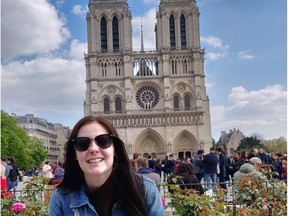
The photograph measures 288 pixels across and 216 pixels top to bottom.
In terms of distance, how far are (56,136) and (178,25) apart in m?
49.7

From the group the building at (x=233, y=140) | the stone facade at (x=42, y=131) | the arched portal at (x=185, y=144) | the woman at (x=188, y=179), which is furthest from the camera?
the stone facade at (x=42, y=131)

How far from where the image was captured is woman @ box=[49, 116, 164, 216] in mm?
2334

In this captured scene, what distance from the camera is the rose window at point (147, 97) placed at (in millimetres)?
46031

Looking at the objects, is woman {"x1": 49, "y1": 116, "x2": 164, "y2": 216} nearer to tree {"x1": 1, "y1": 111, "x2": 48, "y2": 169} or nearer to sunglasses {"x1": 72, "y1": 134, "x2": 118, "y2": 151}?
sunglasses {"x1": 72, "y1": 134, "x2": 118, "y2": 151}

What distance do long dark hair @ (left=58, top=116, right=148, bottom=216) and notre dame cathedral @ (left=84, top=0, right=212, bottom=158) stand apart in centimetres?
4150

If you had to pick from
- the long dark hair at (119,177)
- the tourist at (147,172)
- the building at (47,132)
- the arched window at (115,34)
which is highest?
the arched window at (115,34)

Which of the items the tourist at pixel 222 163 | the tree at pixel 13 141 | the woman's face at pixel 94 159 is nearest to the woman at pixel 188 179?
the woman's face at pixel 94 159

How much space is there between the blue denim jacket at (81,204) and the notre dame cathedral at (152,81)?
1636 inches

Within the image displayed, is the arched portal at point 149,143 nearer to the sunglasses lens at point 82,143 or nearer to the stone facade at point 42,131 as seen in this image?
the stone facade at point 42,131

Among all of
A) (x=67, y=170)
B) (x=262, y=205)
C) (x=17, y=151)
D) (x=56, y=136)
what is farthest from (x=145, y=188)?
(x=56, y=136)

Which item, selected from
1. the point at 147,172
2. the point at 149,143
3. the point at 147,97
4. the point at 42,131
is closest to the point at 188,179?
the point at 147,172

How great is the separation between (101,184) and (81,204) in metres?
0.17

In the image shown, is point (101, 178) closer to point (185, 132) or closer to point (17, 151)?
point (17, 151)

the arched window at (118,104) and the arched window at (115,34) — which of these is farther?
the arched window at (115,34)
